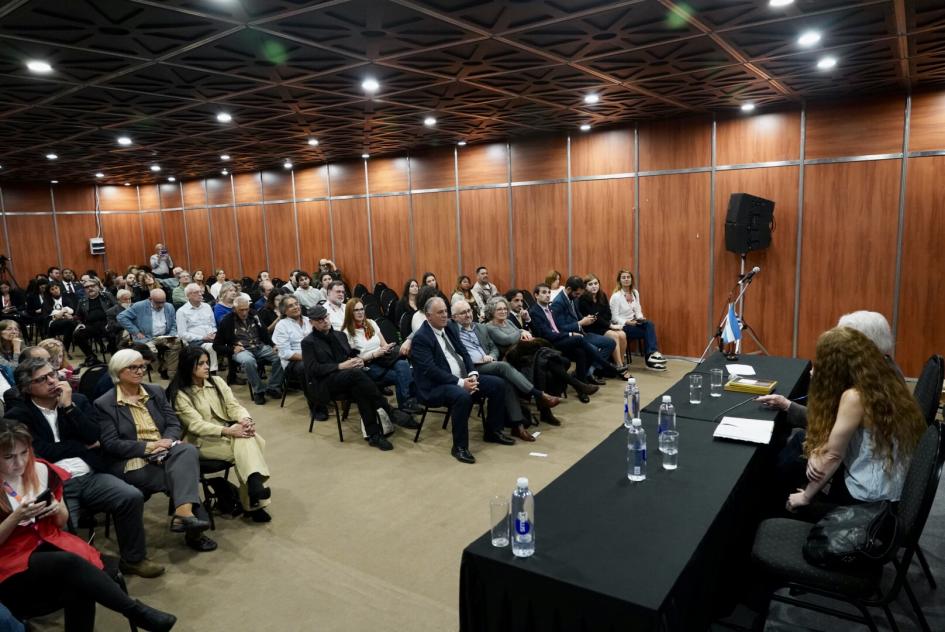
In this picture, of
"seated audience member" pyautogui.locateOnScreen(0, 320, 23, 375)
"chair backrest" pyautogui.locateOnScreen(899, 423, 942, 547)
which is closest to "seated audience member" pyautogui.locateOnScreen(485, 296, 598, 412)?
"chair backrest" pyautogui.locateOnScreen(899, 423, 942, 547)

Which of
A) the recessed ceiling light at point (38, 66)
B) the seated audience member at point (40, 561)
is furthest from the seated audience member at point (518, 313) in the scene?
the recessed ceiling light at point (38, 66)

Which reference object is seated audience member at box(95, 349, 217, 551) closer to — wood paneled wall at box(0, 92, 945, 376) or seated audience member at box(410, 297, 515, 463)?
seated audience member at box(410, 297, 515, 463)

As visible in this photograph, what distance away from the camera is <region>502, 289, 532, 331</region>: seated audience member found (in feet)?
22.9

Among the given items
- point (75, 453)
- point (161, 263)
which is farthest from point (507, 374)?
point (161, 263)

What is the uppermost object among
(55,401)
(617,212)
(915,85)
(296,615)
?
(915,85)

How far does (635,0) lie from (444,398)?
3.33m

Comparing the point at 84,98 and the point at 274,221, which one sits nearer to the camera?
the point at 84,98

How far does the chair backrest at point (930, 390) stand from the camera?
353cm

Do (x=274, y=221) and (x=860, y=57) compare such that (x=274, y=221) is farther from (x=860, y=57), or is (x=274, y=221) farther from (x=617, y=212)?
(x=860, y=57)

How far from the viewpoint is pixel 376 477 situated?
188 inches

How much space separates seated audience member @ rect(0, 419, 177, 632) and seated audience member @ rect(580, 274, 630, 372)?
19.7 ft

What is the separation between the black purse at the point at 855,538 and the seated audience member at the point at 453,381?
296 cm

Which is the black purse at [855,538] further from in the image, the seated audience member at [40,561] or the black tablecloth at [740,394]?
the seated audience member at [40,561]

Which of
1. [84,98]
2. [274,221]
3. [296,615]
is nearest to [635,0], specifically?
[296,615]
